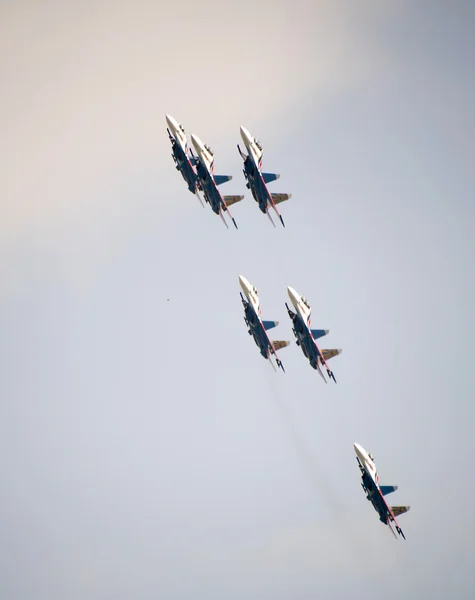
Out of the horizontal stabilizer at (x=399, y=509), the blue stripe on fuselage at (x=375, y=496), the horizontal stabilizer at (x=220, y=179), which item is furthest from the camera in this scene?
the horizontal stabilizer at (x=220, y=179)

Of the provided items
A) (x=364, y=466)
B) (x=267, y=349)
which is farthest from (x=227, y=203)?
(x=364, y=466)

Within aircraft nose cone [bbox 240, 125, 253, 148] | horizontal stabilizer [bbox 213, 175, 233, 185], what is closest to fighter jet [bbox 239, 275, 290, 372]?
horizontal stabilizer [bbox 213, 175, 233, 185]

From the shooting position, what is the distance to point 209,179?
495ft

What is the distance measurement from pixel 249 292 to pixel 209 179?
1514cm

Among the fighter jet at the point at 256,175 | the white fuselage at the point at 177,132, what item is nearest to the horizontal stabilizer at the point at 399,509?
the fighter jet at the point at 256,175

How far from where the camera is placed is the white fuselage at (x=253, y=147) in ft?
481

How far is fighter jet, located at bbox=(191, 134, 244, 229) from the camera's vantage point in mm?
149000

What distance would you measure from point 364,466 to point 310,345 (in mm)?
Answer: 16579

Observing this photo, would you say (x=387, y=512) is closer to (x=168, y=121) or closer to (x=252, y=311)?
(x=252, y=311)

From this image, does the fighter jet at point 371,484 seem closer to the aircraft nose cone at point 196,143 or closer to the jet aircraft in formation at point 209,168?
the jet aircraft in formation at point 209,168

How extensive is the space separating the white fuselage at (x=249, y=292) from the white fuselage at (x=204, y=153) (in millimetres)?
14238

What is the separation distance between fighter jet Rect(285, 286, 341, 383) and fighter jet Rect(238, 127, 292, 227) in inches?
449

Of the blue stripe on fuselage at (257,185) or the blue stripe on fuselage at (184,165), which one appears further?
the blue stripe on fuselage at (184,165)

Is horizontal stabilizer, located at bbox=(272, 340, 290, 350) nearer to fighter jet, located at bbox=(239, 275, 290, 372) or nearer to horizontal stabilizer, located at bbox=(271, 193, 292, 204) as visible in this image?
fighter jet, located at bbox=(239, 275, 290, 372)
